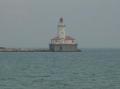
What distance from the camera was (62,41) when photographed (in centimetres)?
10988

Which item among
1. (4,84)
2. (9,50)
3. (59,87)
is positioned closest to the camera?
(59,87)

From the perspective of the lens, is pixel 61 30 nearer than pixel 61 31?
Yes

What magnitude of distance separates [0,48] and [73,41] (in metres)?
35.5

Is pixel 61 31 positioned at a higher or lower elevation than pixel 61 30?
lower

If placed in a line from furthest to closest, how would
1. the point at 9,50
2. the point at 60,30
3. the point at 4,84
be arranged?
the point at 9,50
the point at 60,30
the point at 4,84

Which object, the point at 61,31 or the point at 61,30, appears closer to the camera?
the point at 61,30

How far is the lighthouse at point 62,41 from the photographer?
10964cm

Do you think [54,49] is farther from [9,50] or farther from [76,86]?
[76,86]

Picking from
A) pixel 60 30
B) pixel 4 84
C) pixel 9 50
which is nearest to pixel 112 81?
pixel 4 84

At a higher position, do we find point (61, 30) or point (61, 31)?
point (61, 30)

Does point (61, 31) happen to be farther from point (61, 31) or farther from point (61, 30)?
point (61, 30)

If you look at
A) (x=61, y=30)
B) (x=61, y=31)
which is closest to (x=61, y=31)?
(x=61, y=31)

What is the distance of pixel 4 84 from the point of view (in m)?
32.7

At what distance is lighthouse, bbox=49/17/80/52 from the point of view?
109644 millimetres
